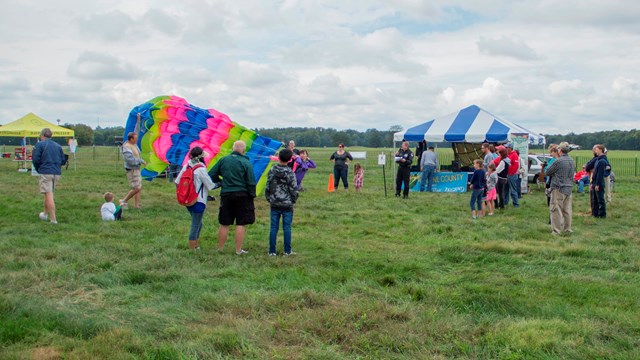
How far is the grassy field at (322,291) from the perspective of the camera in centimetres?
504

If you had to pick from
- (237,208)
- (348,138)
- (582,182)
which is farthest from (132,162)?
(348,138)

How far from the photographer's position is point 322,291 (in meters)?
6.66

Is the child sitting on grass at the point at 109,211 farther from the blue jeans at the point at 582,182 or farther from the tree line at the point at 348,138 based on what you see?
the tree line at the point at 348,138

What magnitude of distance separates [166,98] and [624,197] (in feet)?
44.3

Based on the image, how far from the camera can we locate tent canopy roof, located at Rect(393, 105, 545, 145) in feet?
61.5

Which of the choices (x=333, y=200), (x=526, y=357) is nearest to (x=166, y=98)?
(x=333, y=200)

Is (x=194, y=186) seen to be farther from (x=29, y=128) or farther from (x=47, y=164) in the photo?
(x=29, y=128)

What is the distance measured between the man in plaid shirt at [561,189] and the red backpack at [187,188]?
621 cm

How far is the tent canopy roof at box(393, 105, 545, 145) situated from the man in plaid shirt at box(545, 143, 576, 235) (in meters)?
7.58

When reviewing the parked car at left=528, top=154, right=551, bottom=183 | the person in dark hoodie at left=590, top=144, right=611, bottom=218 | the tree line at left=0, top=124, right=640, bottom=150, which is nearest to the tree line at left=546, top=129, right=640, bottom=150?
the tree line at left=0, top=124, right=640, bottom=150

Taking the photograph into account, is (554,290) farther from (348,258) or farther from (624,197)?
(624,197)

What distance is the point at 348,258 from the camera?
841 cm

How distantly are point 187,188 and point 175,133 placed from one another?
5762 millimetres

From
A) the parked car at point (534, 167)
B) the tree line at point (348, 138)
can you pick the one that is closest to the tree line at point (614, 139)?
the tree line at point (348, 138)
